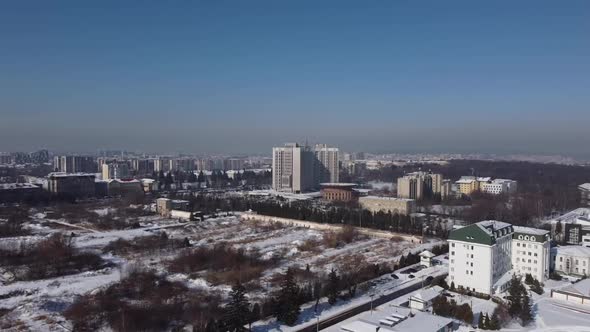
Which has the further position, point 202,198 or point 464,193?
point 464,193

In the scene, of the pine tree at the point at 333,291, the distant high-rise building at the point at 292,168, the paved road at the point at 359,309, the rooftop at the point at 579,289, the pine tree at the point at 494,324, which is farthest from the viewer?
the distant high-rise building at the point at 292,168

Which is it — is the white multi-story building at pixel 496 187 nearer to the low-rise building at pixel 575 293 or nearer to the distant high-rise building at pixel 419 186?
the distant high-rise building at pixel 419 186

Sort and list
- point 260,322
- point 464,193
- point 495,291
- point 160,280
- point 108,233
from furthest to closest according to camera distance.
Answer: point 464,193, point 108,233, point 160,280, point 495,291, point 260,322

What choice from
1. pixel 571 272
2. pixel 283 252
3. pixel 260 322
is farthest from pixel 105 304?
pixel 571 272

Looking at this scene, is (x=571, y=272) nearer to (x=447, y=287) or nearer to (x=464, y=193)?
(x=447, y=287)

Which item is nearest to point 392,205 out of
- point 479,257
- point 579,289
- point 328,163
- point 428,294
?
point 479,257

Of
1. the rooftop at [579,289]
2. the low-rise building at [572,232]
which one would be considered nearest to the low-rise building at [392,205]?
the low-rise building at [572,232]
